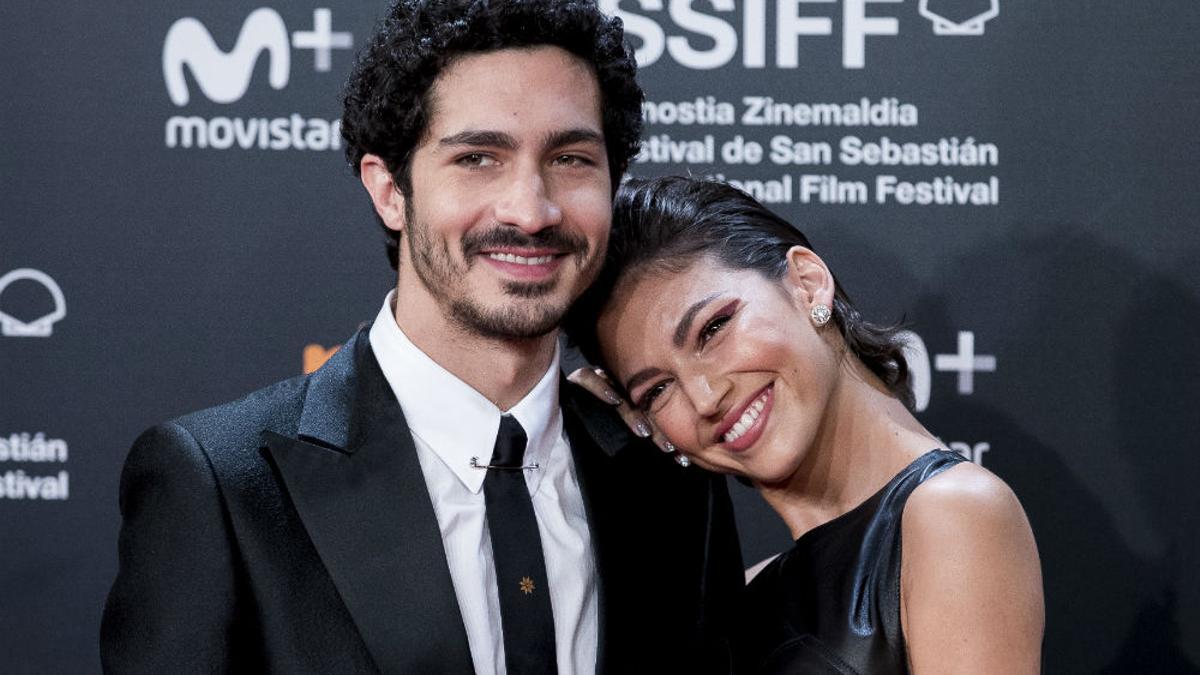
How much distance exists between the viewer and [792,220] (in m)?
2.81

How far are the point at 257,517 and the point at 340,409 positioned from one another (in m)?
0.23

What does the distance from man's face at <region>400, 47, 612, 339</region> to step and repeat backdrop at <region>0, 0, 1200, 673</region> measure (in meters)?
0.85

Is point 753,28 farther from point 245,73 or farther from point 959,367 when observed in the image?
point 245,73

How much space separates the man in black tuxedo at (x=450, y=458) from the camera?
1.73 m

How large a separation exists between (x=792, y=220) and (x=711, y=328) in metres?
0.71

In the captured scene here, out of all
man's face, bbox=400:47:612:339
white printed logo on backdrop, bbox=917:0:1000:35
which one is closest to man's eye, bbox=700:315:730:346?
man's face, bbox=400:47:612:339

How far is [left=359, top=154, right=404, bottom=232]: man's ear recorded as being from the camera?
2.08m

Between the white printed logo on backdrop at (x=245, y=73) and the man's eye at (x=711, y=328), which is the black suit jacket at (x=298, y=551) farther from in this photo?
the white printed logo on backdrop at (x=245, y=73)

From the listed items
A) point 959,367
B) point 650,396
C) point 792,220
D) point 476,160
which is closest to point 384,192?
point 476,160

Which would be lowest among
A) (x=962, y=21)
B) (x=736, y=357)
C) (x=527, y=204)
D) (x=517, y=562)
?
(x=517, y=562)

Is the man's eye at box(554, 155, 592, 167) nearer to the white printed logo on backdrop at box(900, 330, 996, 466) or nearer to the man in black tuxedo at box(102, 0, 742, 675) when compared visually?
the man in black tuxedo at box(102, 0, 742, 675)

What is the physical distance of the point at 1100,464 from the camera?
281 centimetres

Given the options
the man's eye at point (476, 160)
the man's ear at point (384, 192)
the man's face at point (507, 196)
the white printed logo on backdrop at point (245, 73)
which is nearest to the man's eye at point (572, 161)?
the man's face at point (507, 196)

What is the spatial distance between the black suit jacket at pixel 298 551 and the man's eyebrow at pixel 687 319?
347 mm
